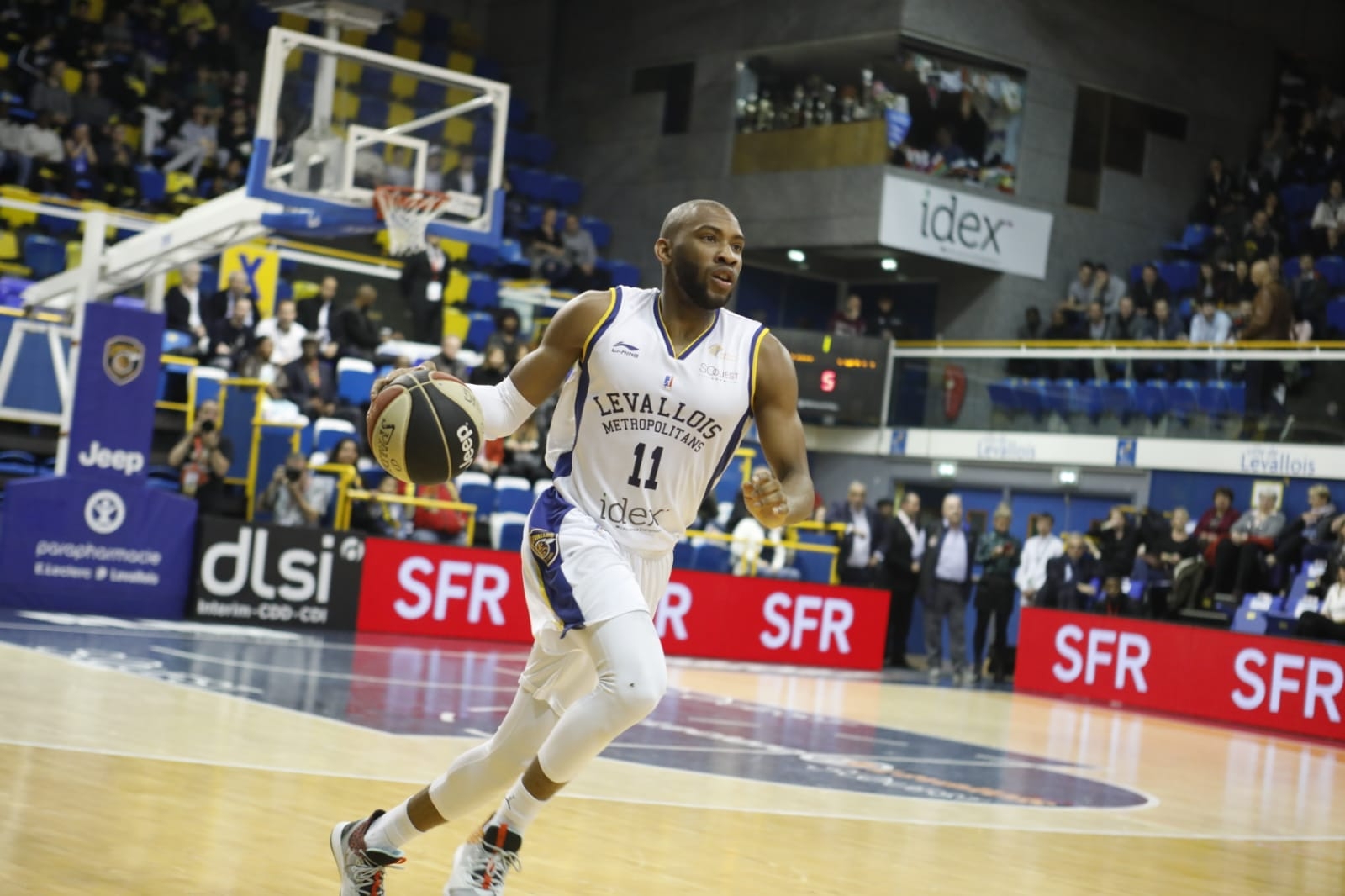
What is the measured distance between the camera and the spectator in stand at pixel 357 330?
19359 mm

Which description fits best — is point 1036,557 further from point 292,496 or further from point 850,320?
point 292,496

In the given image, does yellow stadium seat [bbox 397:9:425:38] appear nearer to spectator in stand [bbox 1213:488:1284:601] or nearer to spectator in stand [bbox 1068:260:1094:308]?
spectator in stand [bbox 1068:260:1094:308]

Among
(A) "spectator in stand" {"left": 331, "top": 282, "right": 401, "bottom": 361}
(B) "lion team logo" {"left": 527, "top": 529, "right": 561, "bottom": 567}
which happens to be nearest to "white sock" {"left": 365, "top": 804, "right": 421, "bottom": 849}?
(B) "lion team logo" {"left": 527, "top": 529, "right": 561, "bottom": 567}

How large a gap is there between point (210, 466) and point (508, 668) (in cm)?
398

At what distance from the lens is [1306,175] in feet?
86.4

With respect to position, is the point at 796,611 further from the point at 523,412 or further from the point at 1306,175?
the point at 523,412

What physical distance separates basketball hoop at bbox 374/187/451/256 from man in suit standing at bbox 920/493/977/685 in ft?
24.8

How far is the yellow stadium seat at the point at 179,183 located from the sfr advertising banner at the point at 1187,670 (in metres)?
12.2

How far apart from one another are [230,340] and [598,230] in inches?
458

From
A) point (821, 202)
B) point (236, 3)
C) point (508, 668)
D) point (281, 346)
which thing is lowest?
point (508, 668)

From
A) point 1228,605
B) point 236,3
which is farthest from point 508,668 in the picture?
point 236,3

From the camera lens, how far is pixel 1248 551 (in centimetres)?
1889

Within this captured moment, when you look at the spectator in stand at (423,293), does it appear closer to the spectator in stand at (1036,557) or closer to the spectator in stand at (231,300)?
the spectator in stand at (231,300)

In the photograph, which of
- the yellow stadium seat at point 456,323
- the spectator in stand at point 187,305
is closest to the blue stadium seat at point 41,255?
the spectator in stand at point 187,305
